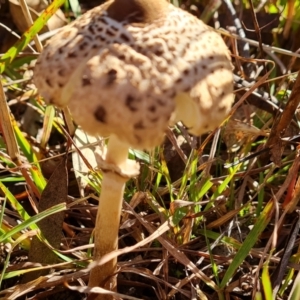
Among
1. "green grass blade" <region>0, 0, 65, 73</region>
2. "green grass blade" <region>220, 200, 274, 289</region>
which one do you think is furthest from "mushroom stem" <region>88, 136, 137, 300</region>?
"green grass blade" <region>0, 0, 65, 73</region>

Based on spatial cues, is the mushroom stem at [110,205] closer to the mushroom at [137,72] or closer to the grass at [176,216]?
the grass at [176,216]

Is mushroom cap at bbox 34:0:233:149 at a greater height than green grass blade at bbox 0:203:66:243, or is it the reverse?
mushroom cap at bbox 34:0:233:149

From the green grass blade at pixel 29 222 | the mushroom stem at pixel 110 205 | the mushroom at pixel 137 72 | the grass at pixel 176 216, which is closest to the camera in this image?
the mushroom at pixel 137 72

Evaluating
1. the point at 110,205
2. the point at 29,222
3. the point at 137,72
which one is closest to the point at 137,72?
the point at 137,72

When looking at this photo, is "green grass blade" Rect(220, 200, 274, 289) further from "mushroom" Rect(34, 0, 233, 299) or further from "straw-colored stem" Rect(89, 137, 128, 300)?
"mushroom" Rect(34, 0, 233, 299)

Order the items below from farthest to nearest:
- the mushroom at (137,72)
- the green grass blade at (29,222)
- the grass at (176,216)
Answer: the grass at (176,216) < the green grass blade at (29,222) < the mushroom at (137,72)

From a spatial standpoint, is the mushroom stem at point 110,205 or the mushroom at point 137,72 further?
the mushroom stem at point 110,205

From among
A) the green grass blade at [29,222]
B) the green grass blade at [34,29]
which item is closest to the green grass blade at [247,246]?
the green grass blade at [29,222]
